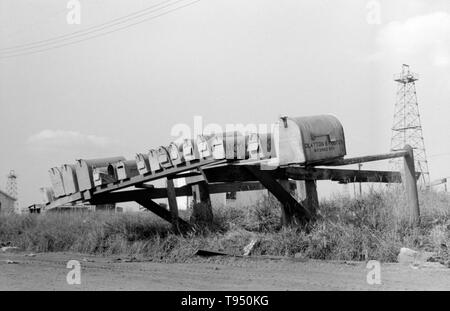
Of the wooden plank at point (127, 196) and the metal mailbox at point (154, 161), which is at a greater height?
the metal mailbox at point (154, 161)

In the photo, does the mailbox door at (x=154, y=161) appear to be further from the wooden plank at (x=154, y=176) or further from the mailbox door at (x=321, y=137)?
the mailbox door at (x=321, y=137)

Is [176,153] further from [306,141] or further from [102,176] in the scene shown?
[306,141]

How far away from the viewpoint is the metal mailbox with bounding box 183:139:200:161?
38.0 feet

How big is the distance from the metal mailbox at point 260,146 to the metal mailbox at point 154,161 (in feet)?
7.77

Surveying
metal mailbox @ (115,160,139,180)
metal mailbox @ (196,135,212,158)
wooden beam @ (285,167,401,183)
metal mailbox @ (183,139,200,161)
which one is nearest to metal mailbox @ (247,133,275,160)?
wooden beam @ (285,167,401,183)

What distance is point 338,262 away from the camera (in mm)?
9266

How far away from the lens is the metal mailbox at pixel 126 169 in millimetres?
13039

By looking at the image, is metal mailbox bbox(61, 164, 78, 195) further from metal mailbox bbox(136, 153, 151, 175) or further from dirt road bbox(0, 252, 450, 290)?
dirt road bbox(0, 252, 450, 290)

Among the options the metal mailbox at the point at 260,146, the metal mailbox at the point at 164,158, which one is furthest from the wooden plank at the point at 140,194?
the metal mailbox at the point at 260,146

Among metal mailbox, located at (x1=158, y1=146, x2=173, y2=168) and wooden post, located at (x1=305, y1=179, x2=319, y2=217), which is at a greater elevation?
metal mailbox, located at (x1=158, y1=146, x2=173, y2=168)

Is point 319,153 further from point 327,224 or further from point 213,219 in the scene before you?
point 213,219

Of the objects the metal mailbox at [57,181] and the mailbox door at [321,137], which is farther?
the metal mailbox at [57,181]

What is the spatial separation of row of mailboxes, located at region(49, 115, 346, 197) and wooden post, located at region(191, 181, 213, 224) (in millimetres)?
1608

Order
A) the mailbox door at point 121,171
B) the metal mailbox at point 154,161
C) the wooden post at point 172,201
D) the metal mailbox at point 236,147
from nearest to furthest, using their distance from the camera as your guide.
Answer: the metal mailbox at point 236,147 → the metal mailbox at point 154,161 → the mailbox door at point 121,171 → the wooden post at point 172,201
